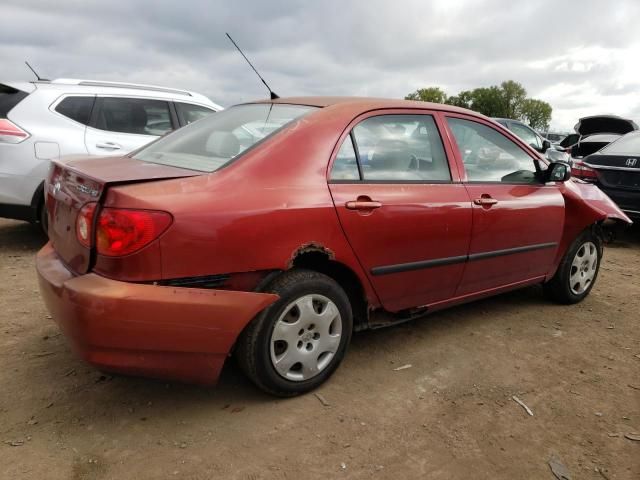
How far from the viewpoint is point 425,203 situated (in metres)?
3.01

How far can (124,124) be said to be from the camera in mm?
5758

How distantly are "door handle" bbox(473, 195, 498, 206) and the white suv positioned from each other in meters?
3.75

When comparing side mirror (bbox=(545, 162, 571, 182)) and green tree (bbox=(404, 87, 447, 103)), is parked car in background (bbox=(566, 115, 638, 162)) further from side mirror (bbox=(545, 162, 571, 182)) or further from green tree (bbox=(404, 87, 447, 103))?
green tree (bbox=(404, 87, 447, 103))

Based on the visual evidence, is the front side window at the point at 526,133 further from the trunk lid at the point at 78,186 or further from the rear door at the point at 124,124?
the trunk lid at the point at 78,186

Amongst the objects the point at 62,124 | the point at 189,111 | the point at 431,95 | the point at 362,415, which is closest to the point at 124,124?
the point at 62,124

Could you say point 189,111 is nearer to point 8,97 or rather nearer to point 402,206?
point 8,97

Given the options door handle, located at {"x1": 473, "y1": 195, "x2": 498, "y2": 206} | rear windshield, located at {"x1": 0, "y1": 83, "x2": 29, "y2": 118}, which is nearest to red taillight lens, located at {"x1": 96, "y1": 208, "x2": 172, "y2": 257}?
door handle, located at {"x1": 473, "y1": 195, "x2": 498, "y2": 206}

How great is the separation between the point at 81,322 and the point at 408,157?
6.39 feet

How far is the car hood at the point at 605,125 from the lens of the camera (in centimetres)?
1196

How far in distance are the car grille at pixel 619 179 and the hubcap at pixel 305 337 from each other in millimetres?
5378

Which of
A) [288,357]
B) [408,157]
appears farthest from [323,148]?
[288,357]

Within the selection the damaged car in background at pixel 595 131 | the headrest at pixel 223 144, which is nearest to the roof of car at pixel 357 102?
the headrest at pixel 223 144

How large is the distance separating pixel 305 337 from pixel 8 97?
4.21 meters

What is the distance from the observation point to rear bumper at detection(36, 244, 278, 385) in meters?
2.13
